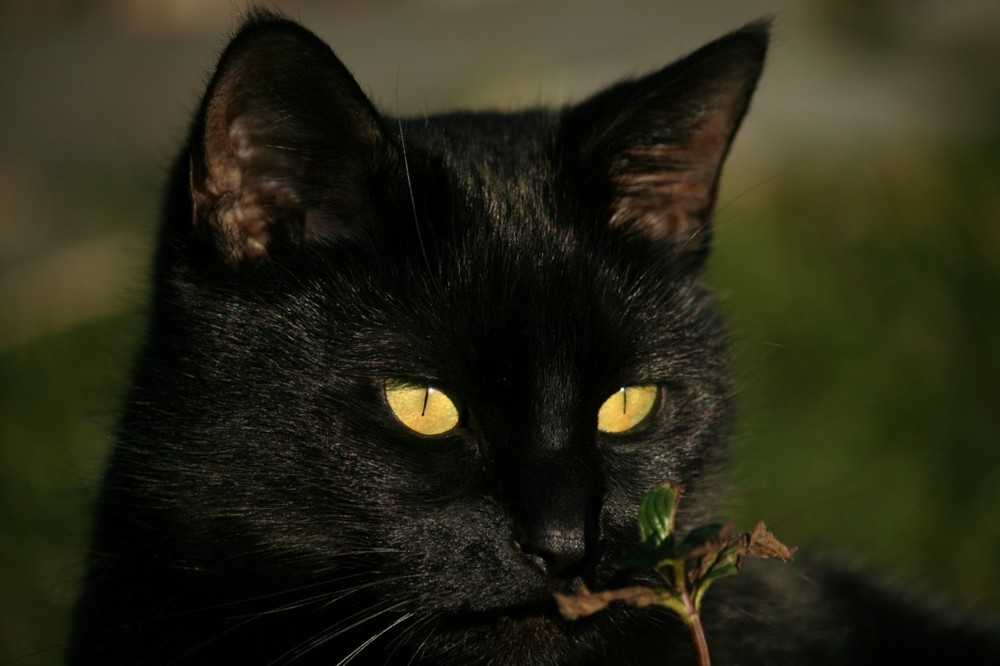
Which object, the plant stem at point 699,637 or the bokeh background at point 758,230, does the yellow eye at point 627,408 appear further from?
the plant stem at point 699,637

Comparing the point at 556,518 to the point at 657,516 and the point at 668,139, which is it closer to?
the point at 657,516

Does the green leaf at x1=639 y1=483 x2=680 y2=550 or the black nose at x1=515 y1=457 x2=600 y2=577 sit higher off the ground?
the green leaf at x1=639 y1=483 x2=680 y2=550

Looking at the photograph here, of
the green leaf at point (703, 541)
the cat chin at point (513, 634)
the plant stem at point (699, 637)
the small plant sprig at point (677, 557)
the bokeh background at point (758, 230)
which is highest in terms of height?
the green leaf at point (703, 541)

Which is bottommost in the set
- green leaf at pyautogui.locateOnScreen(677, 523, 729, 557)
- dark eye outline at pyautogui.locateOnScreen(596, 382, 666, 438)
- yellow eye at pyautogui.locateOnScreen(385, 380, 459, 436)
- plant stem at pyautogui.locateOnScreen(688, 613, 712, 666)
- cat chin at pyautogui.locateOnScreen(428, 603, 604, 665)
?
cat chin at pyautogui.locateOnScreen(428, 603, 604, 665)

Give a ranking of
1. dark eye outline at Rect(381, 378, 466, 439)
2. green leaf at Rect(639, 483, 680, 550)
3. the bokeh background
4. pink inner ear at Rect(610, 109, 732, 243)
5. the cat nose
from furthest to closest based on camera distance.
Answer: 1. the bokeh background
2. pink inner ear at Rect(610, 109, 732, 243)
3. dark eye outline at Rect(381, 378, 466, 439)
4. the cat nose
5. green leaf at Rect(639, 483, 680, 550)

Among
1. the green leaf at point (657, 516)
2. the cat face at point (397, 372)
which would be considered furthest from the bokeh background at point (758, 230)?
the green leaf at point (657, 516)

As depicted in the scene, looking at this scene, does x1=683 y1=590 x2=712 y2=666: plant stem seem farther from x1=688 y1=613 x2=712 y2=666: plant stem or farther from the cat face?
the cat face

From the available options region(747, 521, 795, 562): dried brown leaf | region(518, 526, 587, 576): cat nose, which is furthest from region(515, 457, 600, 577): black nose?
region(747, 521, 795, 562): dried brown leaf

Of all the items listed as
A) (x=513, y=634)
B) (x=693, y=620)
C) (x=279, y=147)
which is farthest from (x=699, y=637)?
(x=279, y=147)
